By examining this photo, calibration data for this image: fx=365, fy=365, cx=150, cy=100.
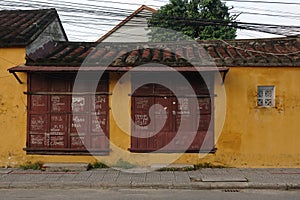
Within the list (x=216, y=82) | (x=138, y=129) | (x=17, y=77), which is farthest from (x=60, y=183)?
(x=216, y=82)

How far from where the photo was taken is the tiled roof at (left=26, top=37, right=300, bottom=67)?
1012cm

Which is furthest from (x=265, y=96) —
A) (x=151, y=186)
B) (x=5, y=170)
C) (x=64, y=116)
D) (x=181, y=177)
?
(x=5, y=170)

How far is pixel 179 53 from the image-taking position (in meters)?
11.5

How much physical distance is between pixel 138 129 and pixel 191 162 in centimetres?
174

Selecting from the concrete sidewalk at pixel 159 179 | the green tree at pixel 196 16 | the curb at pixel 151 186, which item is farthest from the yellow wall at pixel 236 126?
the green tree at pixel 196 16

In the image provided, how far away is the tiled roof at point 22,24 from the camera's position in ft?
33.5

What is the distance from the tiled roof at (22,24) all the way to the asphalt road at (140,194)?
425 cm

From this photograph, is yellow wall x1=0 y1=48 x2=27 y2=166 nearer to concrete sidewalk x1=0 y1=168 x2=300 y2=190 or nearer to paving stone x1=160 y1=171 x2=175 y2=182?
concrete sidewalk x1=0 y1=168 x2=300 y2=190

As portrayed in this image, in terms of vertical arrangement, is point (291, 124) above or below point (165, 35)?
below

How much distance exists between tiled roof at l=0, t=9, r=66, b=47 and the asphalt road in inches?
167

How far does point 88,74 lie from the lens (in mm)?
10164

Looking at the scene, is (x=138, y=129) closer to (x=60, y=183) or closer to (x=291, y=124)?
(x=60, y=183)

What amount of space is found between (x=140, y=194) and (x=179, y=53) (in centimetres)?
522

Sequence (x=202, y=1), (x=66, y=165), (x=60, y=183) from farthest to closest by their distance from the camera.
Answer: (x=202, y=1), (x=66, y=165), (x=60, y=183)
